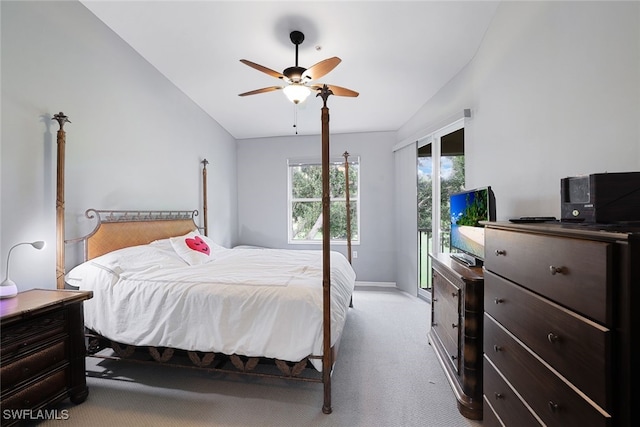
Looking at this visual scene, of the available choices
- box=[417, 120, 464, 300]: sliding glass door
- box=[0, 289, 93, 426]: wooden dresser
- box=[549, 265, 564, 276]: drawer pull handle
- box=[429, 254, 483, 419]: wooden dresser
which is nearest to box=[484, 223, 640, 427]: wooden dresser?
box=[549, 265, 564, 276]: drawer pull handle

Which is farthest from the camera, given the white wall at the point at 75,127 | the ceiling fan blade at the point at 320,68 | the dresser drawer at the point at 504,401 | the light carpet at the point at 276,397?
the ceiling fan blade at the point at 320,68

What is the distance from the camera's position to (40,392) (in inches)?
64.5

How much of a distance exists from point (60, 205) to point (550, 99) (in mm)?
3498

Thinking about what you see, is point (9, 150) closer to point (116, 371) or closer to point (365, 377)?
point (116, 371)

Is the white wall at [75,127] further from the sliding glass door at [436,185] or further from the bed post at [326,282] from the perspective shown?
the sliding glass door at [436,185]

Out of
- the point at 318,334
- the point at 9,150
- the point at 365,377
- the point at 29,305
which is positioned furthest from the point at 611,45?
the point at 9,150

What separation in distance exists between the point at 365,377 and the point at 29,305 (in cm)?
226

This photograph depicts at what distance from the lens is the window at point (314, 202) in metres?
5.02

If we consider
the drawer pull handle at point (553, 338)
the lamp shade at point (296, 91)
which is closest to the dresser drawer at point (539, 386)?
the drawer pull handle at point (553, 338)

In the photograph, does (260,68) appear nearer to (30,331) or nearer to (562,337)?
(30,331)

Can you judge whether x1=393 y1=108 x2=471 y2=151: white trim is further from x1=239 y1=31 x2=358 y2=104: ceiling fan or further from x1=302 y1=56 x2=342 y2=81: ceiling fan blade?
x1=302 y1=56 x2=342 y2=81: ceiling fan blade

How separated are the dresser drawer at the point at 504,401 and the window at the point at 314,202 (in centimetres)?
354

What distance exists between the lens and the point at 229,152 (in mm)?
4949

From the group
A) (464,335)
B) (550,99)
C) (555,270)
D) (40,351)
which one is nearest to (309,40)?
(550,99)
